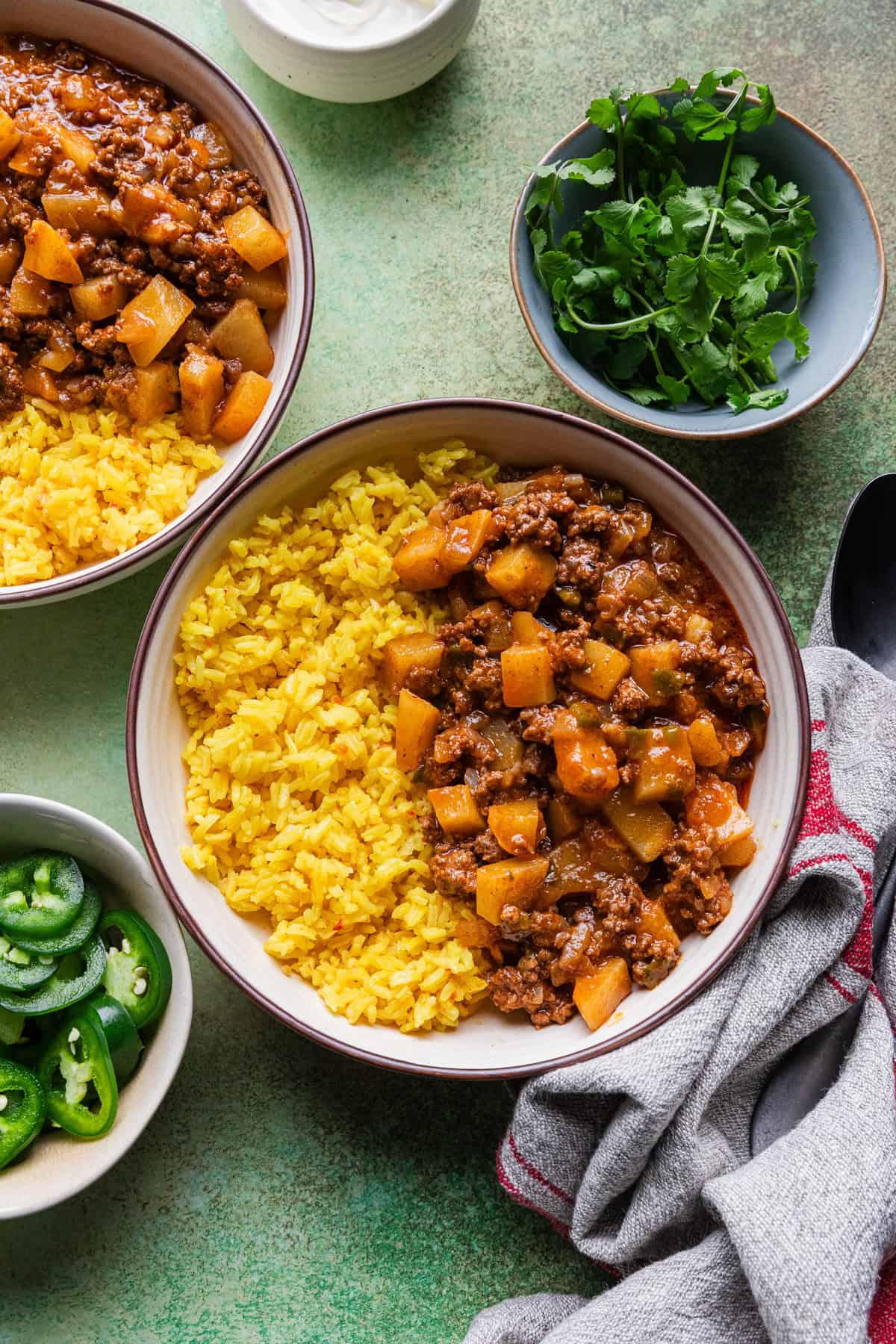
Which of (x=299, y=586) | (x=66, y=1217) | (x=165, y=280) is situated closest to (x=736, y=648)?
(x=299, y=586)

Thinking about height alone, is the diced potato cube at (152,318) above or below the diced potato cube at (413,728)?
above

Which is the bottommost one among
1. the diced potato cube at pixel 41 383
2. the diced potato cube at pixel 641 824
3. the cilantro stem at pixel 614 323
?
the diced potato cube at pixel 641 824

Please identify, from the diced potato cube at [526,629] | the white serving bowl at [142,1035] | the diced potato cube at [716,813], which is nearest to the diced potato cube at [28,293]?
the white serving bowl at [142,1035]

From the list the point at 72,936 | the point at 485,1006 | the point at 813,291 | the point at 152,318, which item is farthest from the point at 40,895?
the point at 813,291

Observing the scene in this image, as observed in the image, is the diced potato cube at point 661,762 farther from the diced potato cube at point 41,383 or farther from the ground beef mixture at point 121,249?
the diced potato cube at point 41,383

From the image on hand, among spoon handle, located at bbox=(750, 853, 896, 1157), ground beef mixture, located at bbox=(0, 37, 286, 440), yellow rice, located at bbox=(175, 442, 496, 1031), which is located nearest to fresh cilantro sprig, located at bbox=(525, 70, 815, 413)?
yellow rice, located at bbox=(175, 442, 496, 1031)

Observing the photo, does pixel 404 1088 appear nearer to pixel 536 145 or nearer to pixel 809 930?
pixel 809 930

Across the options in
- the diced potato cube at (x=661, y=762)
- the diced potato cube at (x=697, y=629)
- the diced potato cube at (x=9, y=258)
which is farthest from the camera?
the diced potato cube at (x=9, y=258)
